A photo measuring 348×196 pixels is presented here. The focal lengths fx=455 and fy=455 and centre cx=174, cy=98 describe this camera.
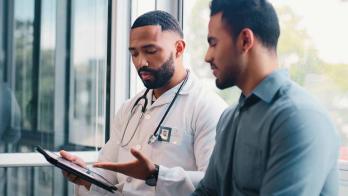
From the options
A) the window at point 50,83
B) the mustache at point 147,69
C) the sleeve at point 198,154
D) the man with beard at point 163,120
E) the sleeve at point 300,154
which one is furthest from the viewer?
the window at point 50,83

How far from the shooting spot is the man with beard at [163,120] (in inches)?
68.3

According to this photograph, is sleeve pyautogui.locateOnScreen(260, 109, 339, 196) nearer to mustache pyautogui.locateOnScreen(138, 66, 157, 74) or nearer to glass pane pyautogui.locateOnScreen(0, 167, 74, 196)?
mustache pyautogui.locateOnScreen(138, 66, 157, 74)

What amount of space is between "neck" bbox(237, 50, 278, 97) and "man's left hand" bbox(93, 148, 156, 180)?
39 cm

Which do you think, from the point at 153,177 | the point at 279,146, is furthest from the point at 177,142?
the point at 279,146

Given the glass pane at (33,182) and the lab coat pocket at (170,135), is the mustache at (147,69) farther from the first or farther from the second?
the glass pane at (33,182)

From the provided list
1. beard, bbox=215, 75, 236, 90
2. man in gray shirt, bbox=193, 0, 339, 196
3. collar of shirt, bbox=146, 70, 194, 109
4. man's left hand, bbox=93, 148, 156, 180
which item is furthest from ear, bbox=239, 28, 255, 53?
collar of shirt, bbox=146, 70, 194, 109

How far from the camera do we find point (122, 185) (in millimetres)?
1867

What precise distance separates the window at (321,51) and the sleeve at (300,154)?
0.78 meters

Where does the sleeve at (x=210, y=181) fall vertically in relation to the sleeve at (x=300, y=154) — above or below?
below

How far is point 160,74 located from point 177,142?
0.30 meters

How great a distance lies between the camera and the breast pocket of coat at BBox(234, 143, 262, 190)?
49.4 inches

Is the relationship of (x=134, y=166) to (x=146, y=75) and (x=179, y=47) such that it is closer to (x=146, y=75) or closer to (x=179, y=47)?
(x=146, y=75)

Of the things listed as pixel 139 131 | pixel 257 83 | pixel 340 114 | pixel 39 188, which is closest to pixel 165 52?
pixel 139 131

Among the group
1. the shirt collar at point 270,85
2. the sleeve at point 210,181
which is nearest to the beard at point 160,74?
the sleeve at point 210,181
